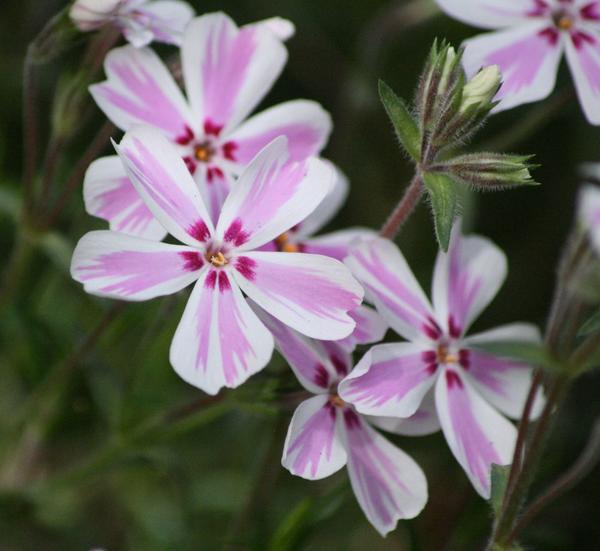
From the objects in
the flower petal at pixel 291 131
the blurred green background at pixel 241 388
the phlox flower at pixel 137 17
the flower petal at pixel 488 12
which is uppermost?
the flower petal at pixel 488 12

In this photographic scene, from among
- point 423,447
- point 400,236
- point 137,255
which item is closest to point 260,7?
point 400,236

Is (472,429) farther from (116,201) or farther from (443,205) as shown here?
(116,201)

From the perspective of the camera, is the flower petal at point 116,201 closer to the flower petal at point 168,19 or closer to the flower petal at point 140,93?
the flower petal at point 140,93

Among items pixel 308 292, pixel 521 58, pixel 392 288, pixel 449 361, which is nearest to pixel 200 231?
pixel 308 292

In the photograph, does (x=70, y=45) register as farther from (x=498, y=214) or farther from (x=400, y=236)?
(x=498, y=214)

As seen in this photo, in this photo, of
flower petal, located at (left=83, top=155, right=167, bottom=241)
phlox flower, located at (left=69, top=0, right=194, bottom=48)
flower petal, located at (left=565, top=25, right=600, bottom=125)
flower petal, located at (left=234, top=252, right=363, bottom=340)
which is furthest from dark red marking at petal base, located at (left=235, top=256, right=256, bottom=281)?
flower petal, located at (left=565, top=25, right=600, bottom=125)

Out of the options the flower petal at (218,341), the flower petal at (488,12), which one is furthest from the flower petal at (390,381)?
the flower petal at (488,12)
